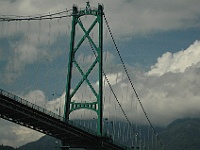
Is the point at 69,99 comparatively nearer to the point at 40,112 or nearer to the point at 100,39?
the point at 100,39

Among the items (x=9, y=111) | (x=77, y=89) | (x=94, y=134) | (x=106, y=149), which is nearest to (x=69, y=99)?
(x=77, y=89)

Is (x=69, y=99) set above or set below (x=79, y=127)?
above

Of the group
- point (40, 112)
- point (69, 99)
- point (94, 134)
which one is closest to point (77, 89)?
point (69, 99)

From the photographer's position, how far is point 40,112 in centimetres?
7200

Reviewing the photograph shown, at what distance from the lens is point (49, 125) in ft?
252

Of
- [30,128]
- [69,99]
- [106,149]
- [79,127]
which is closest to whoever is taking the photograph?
[30,128]

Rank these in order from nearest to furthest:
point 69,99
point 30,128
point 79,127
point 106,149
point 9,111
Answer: point 9,111
point 30,128
point 79,127
point 69,99
point 106,149

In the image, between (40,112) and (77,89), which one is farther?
(77,89)

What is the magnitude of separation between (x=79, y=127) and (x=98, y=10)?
25.5 meters

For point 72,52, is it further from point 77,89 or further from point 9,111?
point 9,111

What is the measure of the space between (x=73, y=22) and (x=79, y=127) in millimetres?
23857

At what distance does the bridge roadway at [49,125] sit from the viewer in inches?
2621

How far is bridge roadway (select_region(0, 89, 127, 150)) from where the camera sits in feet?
A: 218

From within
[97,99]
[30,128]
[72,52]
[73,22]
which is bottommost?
[30,128]
